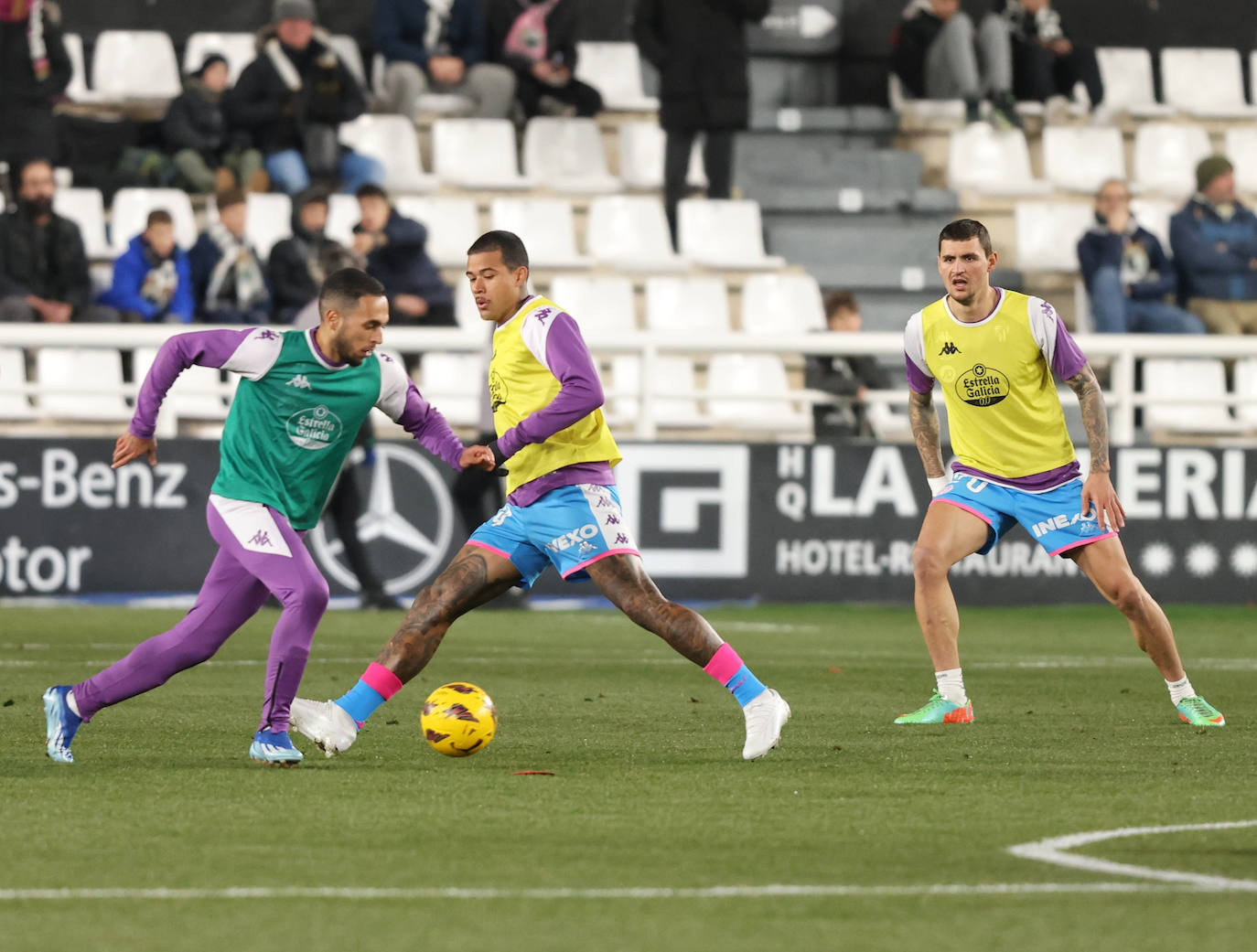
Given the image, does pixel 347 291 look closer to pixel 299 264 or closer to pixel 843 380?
pixel 299 264

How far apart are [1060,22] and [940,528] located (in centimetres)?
1387

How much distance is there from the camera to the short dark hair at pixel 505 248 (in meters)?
8.05

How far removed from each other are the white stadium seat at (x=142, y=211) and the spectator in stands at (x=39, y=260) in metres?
1.34

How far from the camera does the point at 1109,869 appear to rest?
18.4 feet

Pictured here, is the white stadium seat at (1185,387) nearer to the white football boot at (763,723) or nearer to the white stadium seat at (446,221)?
the white stadium seat at (446,221)

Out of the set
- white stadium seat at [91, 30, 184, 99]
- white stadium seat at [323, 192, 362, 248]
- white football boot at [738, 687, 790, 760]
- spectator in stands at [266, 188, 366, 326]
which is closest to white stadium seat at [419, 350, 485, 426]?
spectator in stands at [266, 188, 366, 326]

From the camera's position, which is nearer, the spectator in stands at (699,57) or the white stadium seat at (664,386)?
the white stadium seat at (664,386)

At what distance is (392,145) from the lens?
65.5 ft

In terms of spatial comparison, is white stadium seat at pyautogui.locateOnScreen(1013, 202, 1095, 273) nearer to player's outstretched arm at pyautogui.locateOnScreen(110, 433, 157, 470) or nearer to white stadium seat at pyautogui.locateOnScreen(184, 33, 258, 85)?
white stadium seat at pyautogui.locateOnScreen(184, 33, 258, 85)

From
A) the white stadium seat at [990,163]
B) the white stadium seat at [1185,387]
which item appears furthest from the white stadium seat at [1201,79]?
the white stadium seat at [1185,387]

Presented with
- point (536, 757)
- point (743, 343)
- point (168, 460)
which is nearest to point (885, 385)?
point (743, 343)

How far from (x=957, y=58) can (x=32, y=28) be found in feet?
27.2

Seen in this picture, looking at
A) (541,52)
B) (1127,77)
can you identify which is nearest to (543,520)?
(541,52)

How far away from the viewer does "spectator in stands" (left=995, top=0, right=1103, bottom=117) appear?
854 inches
